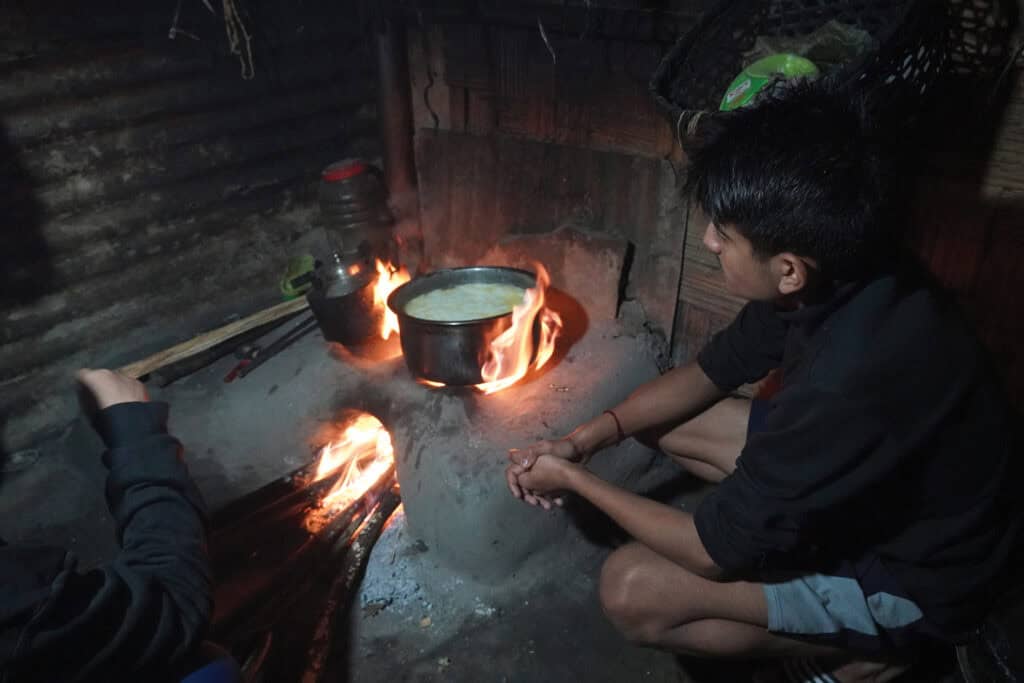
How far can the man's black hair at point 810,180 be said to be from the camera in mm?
1880

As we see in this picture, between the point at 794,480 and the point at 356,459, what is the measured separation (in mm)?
2847

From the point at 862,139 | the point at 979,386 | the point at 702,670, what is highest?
the point at 862,139

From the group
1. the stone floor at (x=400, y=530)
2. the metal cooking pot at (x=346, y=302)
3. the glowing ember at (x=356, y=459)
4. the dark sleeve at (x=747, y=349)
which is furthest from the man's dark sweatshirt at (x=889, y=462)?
the metal cooking pot at (x=346, y=302)

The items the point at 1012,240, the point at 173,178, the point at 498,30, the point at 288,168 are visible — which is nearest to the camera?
the point at 1012,240

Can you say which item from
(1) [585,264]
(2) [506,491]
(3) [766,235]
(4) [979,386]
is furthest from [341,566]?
(4) [979,386]

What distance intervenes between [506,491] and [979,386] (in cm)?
201

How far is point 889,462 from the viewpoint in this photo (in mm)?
1893

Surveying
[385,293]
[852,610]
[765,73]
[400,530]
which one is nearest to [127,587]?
[400,530]

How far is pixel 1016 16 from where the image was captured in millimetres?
2516

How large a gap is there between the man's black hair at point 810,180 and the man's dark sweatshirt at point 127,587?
6.25 ft

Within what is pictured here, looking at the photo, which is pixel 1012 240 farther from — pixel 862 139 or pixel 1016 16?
pixel 862 139

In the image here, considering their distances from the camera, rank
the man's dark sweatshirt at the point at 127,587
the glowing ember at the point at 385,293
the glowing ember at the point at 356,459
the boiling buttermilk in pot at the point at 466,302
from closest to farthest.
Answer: the man's dark sweatshirt at the point at 127,587 < the boiling buttermilk in pot at the point at 466,302 < the glowing ember at the point at 356,459 < the glowing ember at the point at 385,293

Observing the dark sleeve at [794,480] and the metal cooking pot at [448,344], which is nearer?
the dark sleeve at [794,480]

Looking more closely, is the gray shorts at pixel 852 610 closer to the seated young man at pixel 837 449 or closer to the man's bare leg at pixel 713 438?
the seated young man at pixel 837 449
